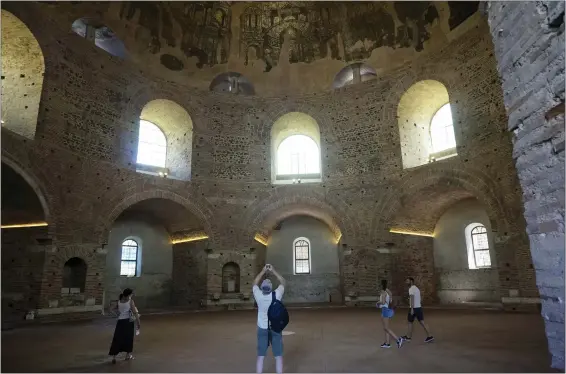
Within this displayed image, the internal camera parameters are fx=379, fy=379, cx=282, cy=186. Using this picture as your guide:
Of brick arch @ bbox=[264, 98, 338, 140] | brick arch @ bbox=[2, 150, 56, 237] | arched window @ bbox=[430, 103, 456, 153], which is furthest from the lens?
brick arch @ bbox=[264, 98, 338, 140]

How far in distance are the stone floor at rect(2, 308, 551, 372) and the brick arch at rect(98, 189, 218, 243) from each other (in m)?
4.62

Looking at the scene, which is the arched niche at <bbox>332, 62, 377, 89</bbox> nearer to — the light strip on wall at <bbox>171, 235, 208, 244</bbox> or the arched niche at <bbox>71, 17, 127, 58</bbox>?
the light strip on wall at <bbox>171, 235, 208, 244</bbox>

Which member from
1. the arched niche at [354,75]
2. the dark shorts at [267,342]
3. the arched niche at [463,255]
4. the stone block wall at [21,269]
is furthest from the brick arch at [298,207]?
the dark shorts at [267,342]

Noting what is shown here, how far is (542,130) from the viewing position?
5086 millimetres

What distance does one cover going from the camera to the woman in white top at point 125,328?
6867 mm

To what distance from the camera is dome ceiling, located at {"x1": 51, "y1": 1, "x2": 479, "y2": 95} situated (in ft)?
59.4

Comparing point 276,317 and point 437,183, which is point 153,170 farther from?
point 276,317

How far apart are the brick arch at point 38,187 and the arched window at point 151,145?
18.3 ft

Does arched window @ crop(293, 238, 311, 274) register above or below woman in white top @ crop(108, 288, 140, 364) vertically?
above

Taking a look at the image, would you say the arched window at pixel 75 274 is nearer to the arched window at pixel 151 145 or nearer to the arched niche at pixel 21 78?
the arched niche at pixel 21 78

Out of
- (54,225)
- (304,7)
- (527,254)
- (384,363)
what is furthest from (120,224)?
(527,254)

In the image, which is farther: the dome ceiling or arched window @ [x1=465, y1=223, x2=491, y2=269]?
the dome ceiling

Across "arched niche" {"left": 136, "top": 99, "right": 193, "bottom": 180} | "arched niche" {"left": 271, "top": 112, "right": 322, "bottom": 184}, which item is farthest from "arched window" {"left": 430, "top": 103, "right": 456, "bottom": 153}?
"arched niche" {"left": 136, "top": 99, "right": 193, "bottom": 180}

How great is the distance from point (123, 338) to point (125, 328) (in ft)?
0.56
